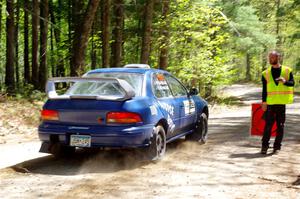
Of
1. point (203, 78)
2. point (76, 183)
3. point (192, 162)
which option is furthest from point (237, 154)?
point (203, 78)

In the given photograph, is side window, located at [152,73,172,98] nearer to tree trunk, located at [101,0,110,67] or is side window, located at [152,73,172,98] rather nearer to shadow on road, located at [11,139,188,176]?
shadow on road, located at [11,139,188,176]

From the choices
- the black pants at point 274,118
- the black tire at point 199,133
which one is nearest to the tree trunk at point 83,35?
the black tire at point 199,133

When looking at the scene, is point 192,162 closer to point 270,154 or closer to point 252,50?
point 270,154

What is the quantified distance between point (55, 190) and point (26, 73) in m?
24.4

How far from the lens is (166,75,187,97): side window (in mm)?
9008

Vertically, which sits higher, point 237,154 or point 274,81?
point 274,81

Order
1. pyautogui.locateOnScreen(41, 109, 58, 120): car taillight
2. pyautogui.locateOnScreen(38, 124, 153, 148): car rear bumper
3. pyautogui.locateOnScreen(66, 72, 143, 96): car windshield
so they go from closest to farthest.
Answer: pyautogui.locateOnScreen(38, 124, 153, 148): car rear bumper
pyautogui.locateOnScreen(41, 109, 58, 120): car taillight
pyautogui.locateOnScreen(66, 72, 143, 96): car windshield

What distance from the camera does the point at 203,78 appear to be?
22.8 metres

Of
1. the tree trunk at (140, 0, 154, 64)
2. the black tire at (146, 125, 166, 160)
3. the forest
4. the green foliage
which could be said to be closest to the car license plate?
the black tire at (146, 125, 166, 160)

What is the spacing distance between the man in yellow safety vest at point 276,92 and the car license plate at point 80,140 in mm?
3496

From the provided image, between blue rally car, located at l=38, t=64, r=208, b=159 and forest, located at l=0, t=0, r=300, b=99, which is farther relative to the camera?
forest, located at l=0, t=0, r=300, b=99

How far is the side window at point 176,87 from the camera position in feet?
29.6

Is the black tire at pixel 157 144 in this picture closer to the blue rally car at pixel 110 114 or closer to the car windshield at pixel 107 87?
the blue rally car at pixel 110 114

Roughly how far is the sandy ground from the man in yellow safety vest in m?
0.52
